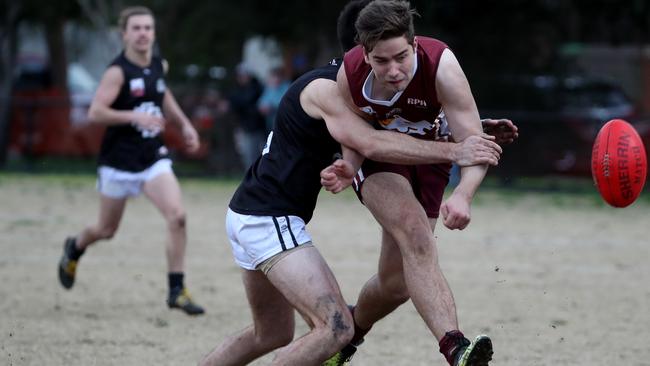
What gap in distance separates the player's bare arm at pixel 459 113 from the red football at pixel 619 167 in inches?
37.3

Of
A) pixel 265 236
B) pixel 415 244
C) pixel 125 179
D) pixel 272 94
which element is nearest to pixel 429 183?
pixel 415 244

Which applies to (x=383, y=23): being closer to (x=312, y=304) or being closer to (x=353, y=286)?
(x=312, y=304)

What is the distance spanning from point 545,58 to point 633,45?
19.5ft

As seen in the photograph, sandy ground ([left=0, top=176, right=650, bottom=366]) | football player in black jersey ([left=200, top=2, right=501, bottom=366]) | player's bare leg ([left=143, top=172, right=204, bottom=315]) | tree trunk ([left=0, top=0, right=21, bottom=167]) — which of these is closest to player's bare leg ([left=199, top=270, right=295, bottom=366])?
football player in black jersey ([left=200, top=2, right=501, bottom=366])

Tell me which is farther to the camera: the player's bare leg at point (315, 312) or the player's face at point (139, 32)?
the player's face at point (139, 32)

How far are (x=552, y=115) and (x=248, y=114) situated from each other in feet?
17.2

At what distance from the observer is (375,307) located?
6586 millimetres

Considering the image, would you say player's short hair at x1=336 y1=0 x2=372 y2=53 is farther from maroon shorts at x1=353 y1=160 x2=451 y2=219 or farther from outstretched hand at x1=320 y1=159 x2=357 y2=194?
outstretched hand at x1=320 y1=159 x2=357 y2=194

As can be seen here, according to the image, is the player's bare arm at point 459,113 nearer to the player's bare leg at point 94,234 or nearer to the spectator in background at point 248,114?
the player's bare leg at point 94,234

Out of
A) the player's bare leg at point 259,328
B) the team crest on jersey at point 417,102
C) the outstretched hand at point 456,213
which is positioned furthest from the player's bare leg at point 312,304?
the team crest on jersey at point 417,102

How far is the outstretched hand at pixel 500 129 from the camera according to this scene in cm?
595

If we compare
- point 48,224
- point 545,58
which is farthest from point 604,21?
point 48,224

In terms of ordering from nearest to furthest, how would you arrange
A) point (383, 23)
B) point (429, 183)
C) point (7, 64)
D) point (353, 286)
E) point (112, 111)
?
point (383, 23) → point (429, 183) → point (112, 111) → point (353, 286) → point (7, 64)

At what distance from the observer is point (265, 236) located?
5.67 meters
